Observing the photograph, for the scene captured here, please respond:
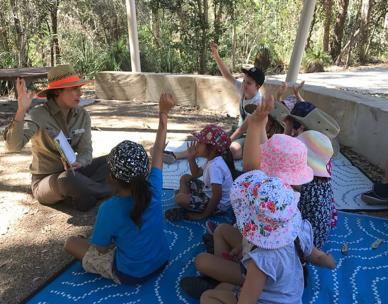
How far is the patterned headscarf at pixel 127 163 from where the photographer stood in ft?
6.49

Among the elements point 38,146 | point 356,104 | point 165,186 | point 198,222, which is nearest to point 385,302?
point 198,222

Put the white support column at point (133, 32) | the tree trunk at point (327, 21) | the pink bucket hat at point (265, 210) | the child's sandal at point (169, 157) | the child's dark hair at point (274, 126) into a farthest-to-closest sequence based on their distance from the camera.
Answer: the tree trunk at point (327, 21) < the white support column at point (133, 32) < the child's sandal at point (169, 157) < the child's dark hair at point (274, 126) < the pink bucket hat at point (265, 210)

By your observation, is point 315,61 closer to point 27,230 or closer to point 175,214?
point 175,214

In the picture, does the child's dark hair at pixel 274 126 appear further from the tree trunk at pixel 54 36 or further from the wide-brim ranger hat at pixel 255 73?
the tree trunk at pixel 54 36

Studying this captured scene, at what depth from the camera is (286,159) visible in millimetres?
2008

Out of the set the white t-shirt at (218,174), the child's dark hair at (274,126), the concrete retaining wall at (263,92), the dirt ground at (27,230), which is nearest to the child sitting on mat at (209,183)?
the white t-shirt at (218,174)

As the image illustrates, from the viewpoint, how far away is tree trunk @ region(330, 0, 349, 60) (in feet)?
42.5

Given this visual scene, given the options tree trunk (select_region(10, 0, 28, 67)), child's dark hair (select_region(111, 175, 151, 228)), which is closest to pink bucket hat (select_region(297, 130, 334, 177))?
child's dark hair (select_region(111, 175, 151, 228))

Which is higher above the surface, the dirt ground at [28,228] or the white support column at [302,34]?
the white support column at [302,34]

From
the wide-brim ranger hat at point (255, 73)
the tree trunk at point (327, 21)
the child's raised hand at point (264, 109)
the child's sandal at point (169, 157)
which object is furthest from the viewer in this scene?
the tree trunk at point (327, 21)

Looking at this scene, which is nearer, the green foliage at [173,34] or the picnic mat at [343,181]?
the picnic mat at [343,181]

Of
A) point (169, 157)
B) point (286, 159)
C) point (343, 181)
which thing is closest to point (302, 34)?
point (343, 181)

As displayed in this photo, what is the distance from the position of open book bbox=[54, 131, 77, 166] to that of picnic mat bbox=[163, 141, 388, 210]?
959mm

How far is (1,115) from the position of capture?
6.51 meters
